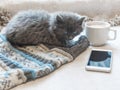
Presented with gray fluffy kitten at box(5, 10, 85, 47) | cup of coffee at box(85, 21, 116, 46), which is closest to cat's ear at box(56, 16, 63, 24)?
gray fluffy kitten at box(5, 10, 85, 47)

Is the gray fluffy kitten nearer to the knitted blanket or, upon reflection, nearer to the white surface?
the knitted blanket

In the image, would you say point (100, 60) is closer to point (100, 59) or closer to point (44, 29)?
point (100, 59)

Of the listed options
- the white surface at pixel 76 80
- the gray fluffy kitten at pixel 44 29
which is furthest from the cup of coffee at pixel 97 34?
the white surface at pixel 76 80

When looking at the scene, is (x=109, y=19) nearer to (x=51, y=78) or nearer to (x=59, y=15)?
(x=59, y=15)

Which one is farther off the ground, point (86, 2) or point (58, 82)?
point (86, 2)

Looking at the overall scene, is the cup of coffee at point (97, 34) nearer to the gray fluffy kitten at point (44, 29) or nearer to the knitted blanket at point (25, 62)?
the gray fluffy kitten at point (44, 29)

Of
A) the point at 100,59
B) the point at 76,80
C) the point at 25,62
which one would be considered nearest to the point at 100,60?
the point at 100,59

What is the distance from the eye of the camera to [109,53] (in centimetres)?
81

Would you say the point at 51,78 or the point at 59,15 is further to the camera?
the point at 59,15

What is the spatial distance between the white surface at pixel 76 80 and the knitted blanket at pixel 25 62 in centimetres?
2

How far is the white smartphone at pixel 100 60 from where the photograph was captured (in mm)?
703

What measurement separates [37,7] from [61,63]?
572 mm

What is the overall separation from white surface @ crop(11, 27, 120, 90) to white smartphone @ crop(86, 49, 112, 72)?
0.02m

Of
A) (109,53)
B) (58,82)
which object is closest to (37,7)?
(109,53)
